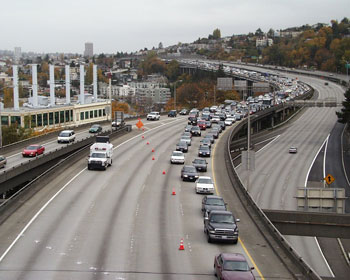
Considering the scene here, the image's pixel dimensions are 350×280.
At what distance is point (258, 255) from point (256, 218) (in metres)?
6.55

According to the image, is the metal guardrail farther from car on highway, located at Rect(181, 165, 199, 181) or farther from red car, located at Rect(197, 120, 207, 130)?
red car, located at Rect(197, 120, 207, 130)

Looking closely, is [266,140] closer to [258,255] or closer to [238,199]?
[238,199]

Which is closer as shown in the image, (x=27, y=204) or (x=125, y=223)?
(x=125, y=223)

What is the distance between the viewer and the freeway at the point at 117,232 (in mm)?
19891

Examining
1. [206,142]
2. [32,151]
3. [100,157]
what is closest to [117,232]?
[100,157]

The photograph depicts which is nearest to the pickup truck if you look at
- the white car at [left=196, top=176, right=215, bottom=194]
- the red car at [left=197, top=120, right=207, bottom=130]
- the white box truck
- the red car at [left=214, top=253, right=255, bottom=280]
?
the red car at [left=214, top=253, right=255, bottom=280]

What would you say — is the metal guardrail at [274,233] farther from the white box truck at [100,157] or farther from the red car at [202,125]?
the red car at [202,125]

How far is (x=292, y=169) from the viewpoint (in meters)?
70.1

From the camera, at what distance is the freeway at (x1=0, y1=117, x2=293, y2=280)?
19.9 meters

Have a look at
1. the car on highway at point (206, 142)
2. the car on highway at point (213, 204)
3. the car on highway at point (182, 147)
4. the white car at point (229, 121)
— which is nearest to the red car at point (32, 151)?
the car on highway at point (182, 147)

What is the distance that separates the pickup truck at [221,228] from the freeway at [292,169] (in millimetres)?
16610

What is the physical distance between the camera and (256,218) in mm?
28516

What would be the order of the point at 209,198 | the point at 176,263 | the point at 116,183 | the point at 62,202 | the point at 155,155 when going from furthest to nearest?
the point at 155,155 → the point at 116,183 → the point at 62,202 → the point at 209,198 → the point at 176,263

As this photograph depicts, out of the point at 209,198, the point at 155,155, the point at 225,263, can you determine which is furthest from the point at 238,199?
the point at 155,155
